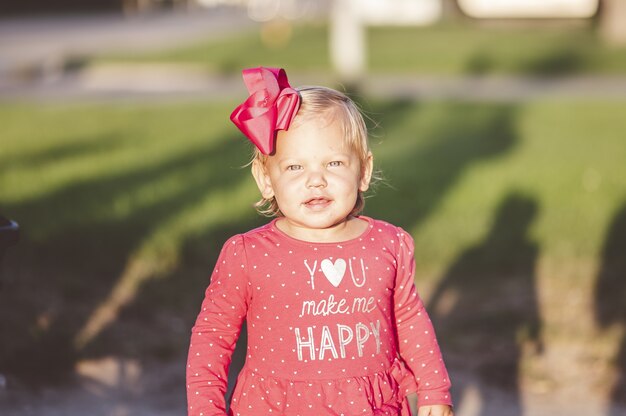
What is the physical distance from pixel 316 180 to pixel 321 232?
167mm

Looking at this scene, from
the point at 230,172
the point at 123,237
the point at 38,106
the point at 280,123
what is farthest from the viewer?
the point at 38,106

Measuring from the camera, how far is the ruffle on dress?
2607mm

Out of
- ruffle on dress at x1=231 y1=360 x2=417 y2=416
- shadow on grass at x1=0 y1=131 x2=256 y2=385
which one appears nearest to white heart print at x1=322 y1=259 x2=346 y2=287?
ruffle on dress at x1=231 y1=360 x2=417 y2=416

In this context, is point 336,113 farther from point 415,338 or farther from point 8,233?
point 8,233

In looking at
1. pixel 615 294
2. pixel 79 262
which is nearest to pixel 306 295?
pixel 615 294

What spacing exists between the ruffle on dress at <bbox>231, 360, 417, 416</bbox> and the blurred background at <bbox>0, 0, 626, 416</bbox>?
0.81 m

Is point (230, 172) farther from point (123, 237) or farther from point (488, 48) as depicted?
point (488, 48)

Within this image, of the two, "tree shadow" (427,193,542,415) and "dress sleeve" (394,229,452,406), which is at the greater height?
"dress sleeve" (394,229,452,406)

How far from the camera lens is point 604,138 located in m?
10.1

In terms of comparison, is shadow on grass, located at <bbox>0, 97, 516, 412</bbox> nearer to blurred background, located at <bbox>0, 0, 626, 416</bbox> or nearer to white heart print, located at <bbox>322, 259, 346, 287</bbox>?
blurred background, located at <bbox>0, 0, 626, 416</bbox>

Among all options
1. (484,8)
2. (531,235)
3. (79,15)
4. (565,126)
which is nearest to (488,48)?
(565,126)

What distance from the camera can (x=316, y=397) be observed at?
2615 millimetres

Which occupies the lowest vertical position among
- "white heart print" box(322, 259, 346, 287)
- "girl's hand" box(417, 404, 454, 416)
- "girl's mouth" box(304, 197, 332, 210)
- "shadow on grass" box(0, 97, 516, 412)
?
"shadow on grass" box(0, 97, 516, 412)

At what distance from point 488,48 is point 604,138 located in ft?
32.6
